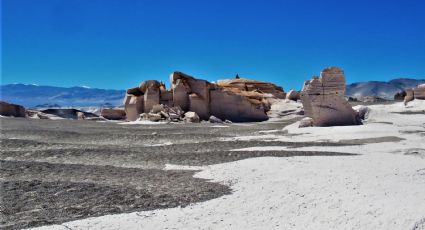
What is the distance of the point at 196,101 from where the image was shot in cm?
2864

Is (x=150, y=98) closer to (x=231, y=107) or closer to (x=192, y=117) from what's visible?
(x=192, y=117)

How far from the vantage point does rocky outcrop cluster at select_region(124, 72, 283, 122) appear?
28.9 m

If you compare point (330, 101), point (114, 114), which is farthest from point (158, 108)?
point (330, 101)

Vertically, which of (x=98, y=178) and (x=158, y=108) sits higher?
(x=158, y=108)

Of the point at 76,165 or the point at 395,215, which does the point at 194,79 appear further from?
the point at 395,215

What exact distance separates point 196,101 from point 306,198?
2291 cm

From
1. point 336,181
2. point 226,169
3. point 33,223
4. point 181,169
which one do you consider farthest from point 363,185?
point 33,223

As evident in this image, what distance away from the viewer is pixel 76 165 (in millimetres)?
9211

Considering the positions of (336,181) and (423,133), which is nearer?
A: (336,181)

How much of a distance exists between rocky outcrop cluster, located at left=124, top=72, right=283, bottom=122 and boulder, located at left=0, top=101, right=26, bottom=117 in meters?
9.49

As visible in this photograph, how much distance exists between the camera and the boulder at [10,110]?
32469mm

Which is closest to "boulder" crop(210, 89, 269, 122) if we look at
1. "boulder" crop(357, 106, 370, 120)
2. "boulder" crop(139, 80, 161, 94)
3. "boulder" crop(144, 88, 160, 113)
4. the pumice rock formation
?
"boulder" crop(144, 88, 160, 113)

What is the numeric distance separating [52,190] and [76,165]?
8.12ft

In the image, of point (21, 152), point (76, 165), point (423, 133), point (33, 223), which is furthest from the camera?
point (423, 133)
